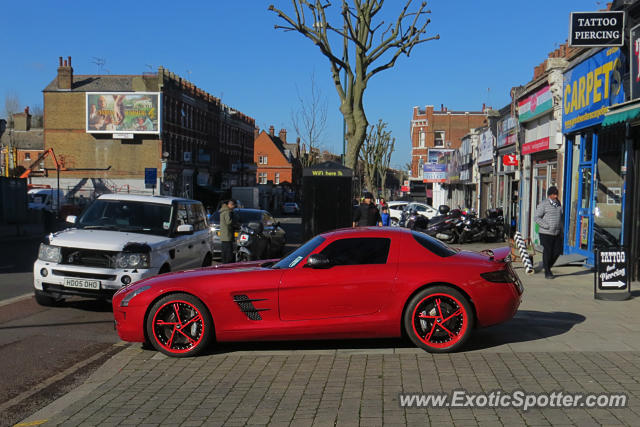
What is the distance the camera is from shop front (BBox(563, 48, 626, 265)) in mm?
12578

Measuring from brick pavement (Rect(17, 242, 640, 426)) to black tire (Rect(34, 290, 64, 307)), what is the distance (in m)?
2.72

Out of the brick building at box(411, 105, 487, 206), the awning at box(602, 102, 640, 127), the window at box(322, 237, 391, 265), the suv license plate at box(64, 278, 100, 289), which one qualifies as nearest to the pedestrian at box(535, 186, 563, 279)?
the awning at box(602, 102, 640, 127)

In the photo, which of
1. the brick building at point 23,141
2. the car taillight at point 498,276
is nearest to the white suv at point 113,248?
the car taillight at point 498,276

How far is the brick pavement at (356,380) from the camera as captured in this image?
449cm

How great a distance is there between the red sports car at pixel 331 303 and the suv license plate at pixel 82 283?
2.15 metres

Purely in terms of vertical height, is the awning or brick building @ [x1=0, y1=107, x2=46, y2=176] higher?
brick building @ [x1=0, y1=107, x2=46, y2=176]

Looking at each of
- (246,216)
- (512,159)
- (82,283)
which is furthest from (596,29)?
(246,216)

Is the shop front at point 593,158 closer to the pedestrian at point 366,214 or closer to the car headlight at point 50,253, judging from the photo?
the pedestrian at point 366,214

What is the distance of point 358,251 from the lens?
6660 mm

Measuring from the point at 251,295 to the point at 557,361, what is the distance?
2.99 m

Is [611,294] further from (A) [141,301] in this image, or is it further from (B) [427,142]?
(B) [427,142]

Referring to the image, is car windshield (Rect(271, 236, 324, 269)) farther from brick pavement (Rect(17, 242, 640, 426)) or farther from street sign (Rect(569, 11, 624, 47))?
street sign (Rect(569, 11, 624, 47))

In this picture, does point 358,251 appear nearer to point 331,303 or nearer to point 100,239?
point 331,303

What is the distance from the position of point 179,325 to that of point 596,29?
9.57m
